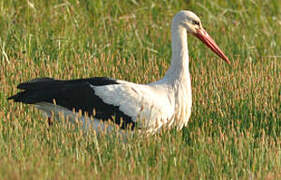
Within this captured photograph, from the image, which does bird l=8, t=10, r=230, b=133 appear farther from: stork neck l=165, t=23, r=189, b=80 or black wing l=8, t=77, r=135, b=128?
stork neck l=165, t=23, r=189, b=80

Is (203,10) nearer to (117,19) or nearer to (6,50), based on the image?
(117,19)

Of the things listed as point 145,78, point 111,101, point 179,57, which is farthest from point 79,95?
point 145,78

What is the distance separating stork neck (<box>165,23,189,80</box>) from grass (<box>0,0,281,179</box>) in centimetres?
49

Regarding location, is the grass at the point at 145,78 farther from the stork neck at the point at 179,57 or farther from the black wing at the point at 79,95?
the stork neck at the point at 179,57

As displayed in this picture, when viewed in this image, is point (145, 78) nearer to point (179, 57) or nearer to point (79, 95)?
point (179, 57)

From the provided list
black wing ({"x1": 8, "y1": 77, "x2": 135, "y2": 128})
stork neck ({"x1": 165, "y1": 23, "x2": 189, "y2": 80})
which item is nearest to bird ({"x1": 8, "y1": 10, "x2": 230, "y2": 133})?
black wing ({"x1": 8, "y1": 77, "x2": 135, "y2": 128})

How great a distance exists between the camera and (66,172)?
4.29m

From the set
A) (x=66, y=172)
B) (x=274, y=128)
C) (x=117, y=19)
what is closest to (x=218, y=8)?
(x=117, y=19)

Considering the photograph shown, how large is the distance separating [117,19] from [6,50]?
2067 millimetres

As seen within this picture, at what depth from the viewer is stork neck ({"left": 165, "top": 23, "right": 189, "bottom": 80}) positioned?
604 cm

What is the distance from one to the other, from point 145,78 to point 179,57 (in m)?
0.97

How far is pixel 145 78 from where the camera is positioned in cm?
703

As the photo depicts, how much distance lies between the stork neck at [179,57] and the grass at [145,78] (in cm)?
49

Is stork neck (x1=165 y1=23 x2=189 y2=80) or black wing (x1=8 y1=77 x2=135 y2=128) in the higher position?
stork neck (x1=165 y1=23 x2=189 y2=80)
